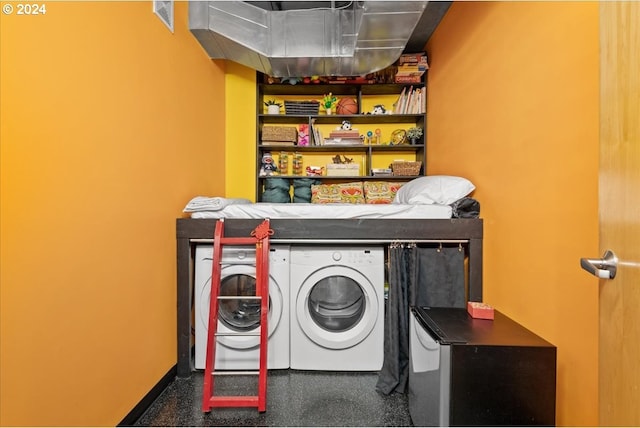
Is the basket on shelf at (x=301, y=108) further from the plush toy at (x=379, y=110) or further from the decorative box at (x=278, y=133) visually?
the plush toy at (x=379, y=110)

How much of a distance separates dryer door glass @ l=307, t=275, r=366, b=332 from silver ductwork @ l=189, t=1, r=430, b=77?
75.7 inches

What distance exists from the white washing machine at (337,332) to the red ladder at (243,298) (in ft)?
0.94

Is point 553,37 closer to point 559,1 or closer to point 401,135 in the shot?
point 559,1

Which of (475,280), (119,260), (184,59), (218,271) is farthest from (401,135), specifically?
(119,260)

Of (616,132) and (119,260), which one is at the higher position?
(616,132)

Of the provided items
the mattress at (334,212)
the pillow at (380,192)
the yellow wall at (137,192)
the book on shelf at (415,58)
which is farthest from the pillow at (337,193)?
the book on shelf at (415,58)

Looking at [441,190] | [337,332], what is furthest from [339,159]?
[337,332]

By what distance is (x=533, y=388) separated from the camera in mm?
1118

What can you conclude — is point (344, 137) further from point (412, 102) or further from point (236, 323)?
point (236, 323)

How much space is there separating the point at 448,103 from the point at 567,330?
192cm

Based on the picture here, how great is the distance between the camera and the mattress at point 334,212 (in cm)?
193

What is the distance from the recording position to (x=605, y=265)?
0.74m

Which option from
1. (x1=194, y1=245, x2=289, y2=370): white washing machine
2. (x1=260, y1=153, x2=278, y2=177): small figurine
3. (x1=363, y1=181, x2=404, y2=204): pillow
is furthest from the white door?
(x1=260, y1=153, x2=278, y2=177): small figurine

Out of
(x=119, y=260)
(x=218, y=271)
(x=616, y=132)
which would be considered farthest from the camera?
(x=218, y=271)
